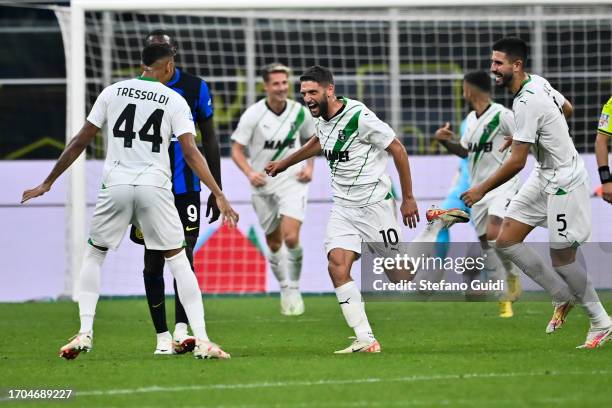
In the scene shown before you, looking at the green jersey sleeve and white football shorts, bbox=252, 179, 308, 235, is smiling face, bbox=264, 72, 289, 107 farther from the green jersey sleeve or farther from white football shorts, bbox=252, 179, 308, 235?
the green jersey sleeve

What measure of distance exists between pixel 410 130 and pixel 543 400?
1075 cm

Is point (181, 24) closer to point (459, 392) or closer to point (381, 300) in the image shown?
point (381, 300)

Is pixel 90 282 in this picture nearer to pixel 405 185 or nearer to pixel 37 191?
pixel 37 191

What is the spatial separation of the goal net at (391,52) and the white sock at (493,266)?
3721 mm

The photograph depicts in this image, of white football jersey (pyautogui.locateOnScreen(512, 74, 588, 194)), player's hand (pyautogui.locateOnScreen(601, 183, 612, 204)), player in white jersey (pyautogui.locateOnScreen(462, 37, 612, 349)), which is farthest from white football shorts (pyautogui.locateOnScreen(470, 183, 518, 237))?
white football jersey (pyautogui.locateOnScreen(512, 74, 588, 194))

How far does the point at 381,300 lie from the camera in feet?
47.9

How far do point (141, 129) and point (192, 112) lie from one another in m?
1.43

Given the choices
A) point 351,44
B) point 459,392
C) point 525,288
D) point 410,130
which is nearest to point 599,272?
point 525,288

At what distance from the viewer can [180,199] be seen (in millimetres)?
9383

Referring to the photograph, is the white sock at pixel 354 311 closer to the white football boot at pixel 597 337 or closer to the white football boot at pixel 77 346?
the white football boot at pixel 597 337

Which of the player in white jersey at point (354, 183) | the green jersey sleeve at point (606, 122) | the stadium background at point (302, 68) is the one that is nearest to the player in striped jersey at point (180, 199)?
the player in white jersey at point (354, 183)

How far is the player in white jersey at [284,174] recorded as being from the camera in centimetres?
1310

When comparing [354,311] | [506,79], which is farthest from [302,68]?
[354,311]

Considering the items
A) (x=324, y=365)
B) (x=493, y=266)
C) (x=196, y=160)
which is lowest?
(x=493, y=266)
